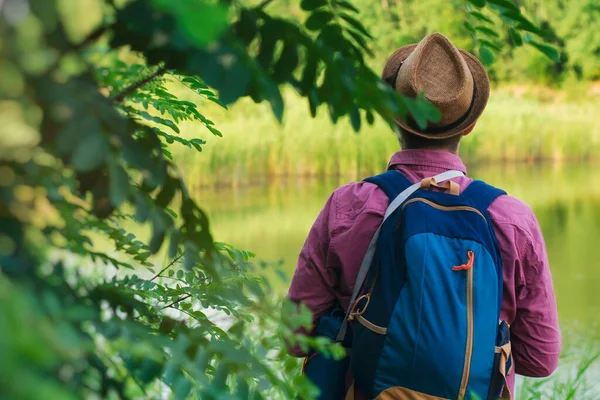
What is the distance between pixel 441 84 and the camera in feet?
4.00

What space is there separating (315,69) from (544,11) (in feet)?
58.5

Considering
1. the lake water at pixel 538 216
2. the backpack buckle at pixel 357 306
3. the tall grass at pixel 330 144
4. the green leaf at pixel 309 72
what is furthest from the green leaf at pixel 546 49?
the tall grass at pixel 330 144

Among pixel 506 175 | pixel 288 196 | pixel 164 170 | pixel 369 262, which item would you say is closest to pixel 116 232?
pixel 164 170

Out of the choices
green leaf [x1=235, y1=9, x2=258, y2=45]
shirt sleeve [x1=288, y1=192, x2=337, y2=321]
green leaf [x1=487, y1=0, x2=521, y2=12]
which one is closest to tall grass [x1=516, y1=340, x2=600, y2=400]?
shirt sleeve [x1=288, y1=192, x2=337, y2=321]

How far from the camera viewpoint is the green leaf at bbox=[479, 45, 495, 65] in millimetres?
982

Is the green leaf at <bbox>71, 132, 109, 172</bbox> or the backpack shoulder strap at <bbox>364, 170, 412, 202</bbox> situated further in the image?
the backpack shoulder strap at <bbox>364, 170, 412, 202</bbox>

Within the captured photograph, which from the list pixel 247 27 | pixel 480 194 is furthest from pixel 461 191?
pixel 247 27

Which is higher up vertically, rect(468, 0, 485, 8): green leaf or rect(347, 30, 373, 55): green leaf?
rect(468, 0, 485, 8): green leaf

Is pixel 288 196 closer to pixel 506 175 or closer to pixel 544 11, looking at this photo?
pixel 506 175

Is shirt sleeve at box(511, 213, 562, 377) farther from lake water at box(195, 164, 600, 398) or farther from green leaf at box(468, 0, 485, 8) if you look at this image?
lake water at box(195, 164, 600, 398)

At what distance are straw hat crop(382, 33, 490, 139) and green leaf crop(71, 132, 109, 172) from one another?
76 centimetres

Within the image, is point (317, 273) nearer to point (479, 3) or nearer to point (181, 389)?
point (479, 3)

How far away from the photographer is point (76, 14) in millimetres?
437

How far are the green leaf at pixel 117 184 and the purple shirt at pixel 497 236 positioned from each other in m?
0.71
